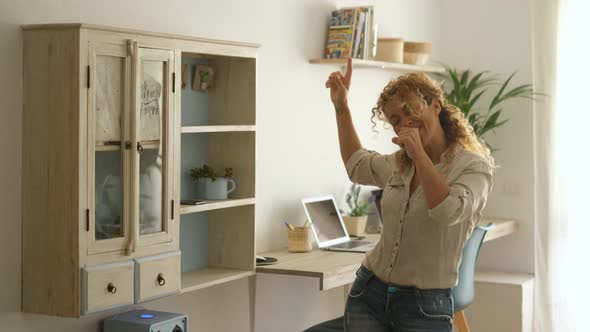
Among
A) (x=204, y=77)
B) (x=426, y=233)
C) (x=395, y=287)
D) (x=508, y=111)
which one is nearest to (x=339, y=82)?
(x=426, y=233)

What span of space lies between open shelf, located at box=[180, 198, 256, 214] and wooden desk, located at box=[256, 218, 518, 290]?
30 centimetres

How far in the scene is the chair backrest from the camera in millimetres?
4012

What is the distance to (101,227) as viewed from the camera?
9.82ft

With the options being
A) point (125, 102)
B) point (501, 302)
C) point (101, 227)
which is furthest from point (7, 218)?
point (501, 302)

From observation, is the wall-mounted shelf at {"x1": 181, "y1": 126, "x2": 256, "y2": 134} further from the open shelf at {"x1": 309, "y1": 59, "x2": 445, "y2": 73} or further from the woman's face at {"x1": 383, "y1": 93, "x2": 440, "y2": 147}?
the woman's face at {"x1": 383, "y1": 93, "x2": 440, "y2": 147}

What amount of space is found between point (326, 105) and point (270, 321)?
119cm

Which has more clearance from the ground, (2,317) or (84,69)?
(84,69)

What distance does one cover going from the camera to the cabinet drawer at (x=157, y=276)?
3.13 metres

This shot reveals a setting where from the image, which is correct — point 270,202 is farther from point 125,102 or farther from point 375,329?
point 375,329

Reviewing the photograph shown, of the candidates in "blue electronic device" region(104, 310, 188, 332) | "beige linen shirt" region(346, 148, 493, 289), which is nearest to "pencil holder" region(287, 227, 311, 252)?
"blue electronic device" region(104, 310, 188, 332)

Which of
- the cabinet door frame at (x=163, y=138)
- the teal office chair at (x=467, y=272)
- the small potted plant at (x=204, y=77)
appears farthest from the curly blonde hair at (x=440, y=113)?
the teal office chair at (x=467, y=272)

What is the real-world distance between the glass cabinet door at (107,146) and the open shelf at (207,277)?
0.48 metres

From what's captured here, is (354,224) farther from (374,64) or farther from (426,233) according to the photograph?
(426,233)

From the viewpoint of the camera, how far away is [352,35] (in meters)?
4.58
